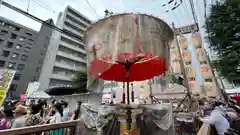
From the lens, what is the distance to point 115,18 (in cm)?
219

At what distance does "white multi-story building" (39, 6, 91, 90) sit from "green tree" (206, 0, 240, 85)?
20.6 m

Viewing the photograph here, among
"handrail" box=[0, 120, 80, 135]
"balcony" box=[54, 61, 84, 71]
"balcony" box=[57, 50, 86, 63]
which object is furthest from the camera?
"balcony" box=[57, 50, 86, 63]

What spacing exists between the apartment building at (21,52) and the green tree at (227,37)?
84.2ft

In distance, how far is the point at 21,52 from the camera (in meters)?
26.9

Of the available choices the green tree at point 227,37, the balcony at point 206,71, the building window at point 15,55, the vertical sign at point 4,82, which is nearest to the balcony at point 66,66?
the building window at point 15,55

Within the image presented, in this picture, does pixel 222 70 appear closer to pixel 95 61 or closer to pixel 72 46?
pixel 95 61

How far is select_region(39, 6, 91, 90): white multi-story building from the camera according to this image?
23.9 metres

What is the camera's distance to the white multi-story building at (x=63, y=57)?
2392 cm

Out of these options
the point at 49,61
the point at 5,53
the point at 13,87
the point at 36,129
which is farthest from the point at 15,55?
the point at 36,129

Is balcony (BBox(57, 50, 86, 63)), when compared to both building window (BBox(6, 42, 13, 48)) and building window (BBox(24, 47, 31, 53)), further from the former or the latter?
building window (BBox(6, 42, 13, 48))

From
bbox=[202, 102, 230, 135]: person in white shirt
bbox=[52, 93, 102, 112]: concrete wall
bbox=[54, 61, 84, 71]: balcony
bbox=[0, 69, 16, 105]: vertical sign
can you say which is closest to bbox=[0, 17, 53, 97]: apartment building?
bbox=[54, 61, 84, 71]: balcony

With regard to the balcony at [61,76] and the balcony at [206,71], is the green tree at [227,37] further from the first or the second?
the balcony at [61,76]

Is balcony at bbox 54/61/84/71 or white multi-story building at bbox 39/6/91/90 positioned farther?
balcony at bbox 54/61/84/71

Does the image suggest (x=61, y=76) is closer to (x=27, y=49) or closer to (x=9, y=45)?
(x=27, y=49)
